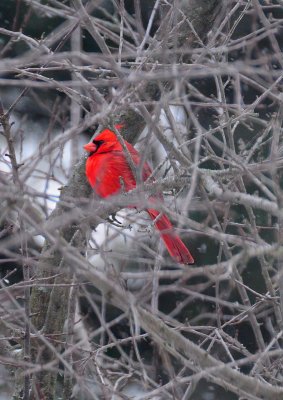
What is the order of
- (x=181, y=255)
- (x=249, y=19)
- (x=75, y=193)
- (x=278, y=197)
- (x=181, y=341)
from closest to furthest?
(x=181, y=341) < (x=278, y=197) < (x=181, y=255) < (x=75, y=193) < (x=249, y=19)

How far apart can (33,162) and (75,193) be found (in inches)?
78.4

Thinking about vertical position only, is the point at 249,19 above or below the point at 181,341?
above

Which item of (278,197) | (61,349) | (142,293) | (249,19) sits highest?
(249,19)

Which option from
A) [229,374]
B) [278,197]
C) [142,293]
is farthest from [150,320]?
[278,197]

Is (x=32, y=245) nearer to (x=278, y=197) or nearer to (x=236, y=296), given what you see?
(x=236, y=296)

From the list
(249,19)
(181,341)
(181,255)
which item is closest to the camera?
(181,341)

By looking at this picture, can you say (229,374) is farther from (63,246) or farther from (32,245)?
(32,245)

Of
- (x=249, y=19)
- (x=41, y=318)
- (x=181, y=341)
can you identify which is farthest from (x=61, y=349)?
(x=249, y=19)

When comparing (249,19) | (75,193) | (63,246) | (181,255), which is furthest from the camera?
(249,19)

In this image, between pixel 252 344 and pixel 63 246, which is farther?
pixel 252 344

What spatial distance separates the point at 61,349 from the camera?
197 inches

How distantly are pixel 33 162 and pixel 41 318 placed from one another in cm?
192

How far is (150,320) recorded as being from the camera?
2.80m

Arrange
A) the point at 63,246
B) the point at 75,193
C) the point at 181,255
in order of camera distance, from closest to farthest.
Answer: the point at 63,246 < the point at 181,255 < the point at 75,193
